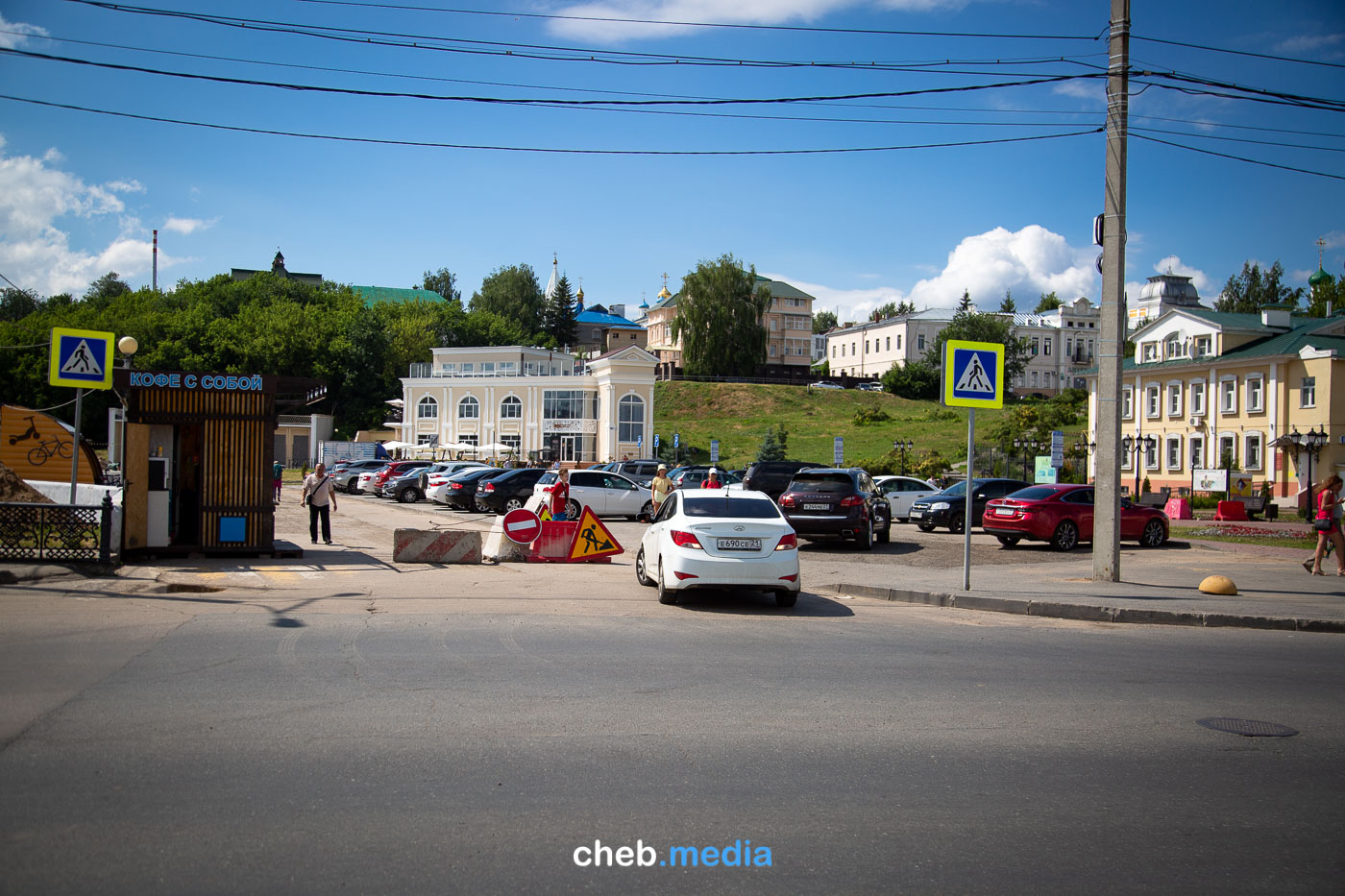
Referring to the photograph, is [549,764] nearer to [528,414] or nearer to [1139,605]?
[1139,605]

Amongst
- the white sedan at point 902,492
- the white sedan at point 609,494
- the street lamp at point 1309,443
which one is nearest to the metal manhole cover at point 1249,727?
the white sedan at point 609,494

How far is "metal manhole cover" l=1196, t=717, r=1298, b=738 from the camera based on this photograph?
6664 millimetres

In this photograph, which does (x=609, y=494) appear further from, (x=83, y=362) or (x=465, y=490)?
(x=83, y=362)

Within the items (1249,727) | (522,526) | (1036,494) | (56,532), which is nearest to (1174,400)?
(1036,494)

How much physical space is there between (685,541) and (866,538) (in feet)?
32.6

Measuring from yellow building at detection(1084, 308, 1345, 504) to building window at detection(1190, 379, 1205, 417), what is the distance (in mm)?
55

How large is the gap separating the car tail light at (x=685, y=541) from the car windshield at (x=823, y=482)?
31.0ft

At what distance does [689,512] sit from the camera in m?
12.8

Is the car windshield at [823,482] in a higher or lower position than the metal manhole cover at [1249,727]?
higher

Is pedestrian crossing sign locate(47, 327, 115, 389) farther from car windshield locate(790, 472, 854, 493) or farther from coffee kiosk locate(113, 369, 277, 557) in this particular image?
car windshield locate(790, 472, 854, 493)

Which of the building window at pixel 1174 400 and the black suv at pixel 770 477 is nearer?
the black suv at pixel 770 477

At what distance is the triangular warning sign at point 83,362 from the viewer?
537 inches

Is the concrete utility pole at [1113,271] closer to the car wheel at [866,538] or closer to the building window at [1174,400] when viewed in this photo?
the car wheel at [866,538]

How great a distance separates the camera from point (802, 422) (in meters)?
87.8
